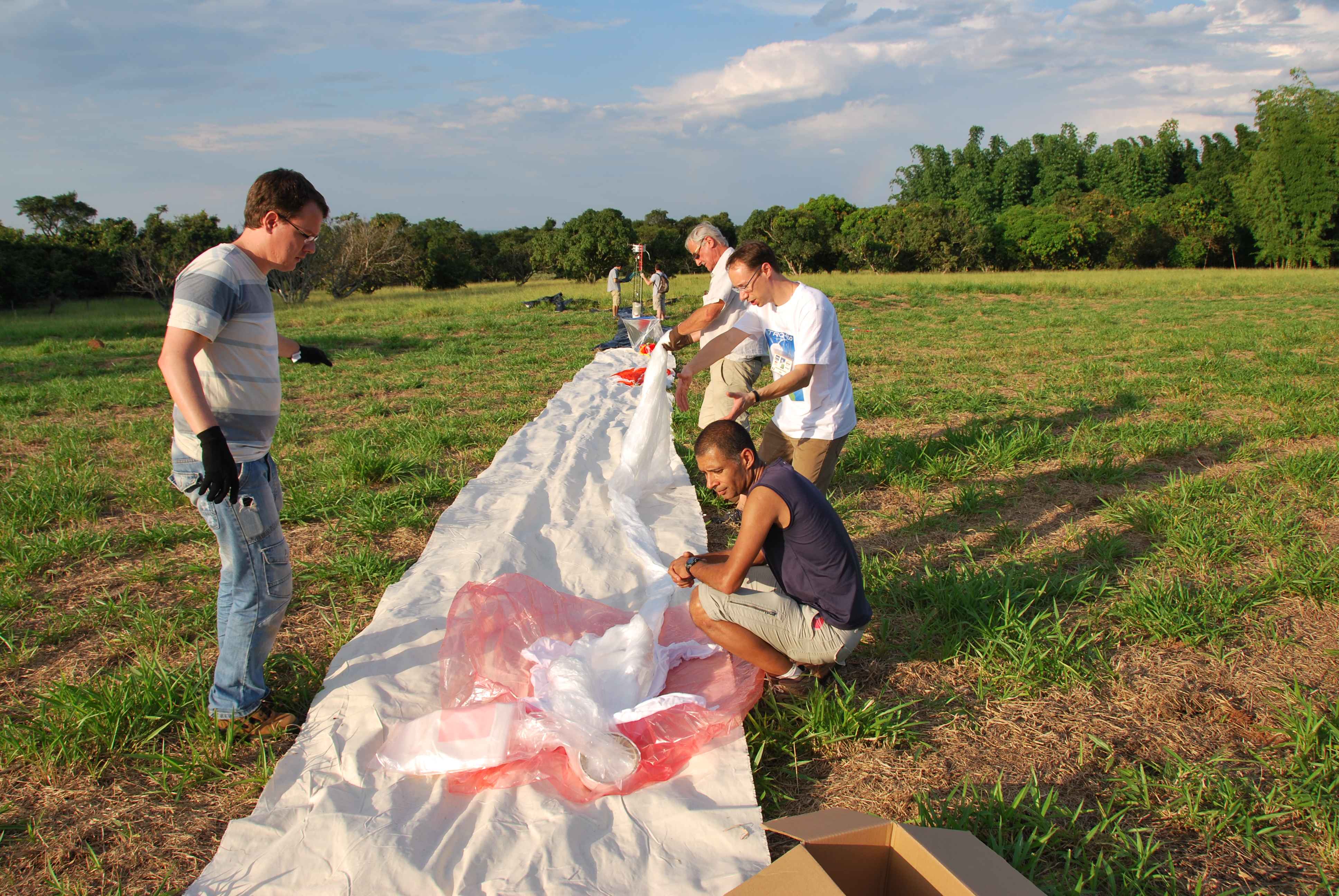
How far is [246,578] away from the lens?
212 centimetres

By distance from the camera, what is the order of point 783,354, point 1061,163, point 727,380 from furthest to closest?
point 1061,163 → point 727,380 → point 783,354

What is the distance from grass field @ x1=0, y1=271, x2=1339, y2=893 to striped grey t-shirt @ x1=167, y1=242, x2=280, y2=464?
90cm

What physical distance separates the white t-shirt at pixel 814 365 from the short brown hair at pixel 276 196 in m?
2.07

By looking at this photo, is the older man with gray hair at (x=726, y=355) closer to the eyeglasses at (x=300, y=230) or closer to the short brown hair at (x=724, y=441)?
the short brown hair at (x=724, y=441)

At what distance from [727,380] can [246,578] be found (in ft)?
9.53

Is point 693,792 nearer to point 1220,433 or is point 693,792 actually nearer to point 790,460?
point 790,460

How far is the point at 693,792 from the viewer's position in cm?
196

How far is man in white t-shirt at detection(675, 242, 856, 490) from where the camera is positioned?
328cm

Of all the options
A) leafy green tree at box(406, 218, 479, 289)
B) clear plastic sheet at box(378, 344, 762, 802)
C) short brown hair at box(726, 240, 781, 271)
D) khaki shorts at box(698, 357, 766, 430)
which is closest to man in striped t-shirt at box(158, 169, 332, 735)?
clear plastic sheet at box(378, 344, 762, 802)

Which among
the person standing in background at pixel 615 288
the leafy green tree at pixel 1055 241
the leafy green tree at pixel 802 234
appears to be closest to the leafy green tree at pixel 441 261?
the leafy green tree at pixel 802 234

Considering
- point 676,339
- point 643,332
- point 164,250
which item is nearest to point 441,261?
point 164,250

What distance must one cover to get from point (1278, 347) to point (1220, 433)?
5743mm

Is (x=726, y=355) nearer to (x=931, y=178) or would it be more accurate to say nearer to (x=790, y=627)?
(x=790, y=627)

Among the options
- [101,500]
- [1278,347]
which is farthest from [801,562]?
[1278,347]
